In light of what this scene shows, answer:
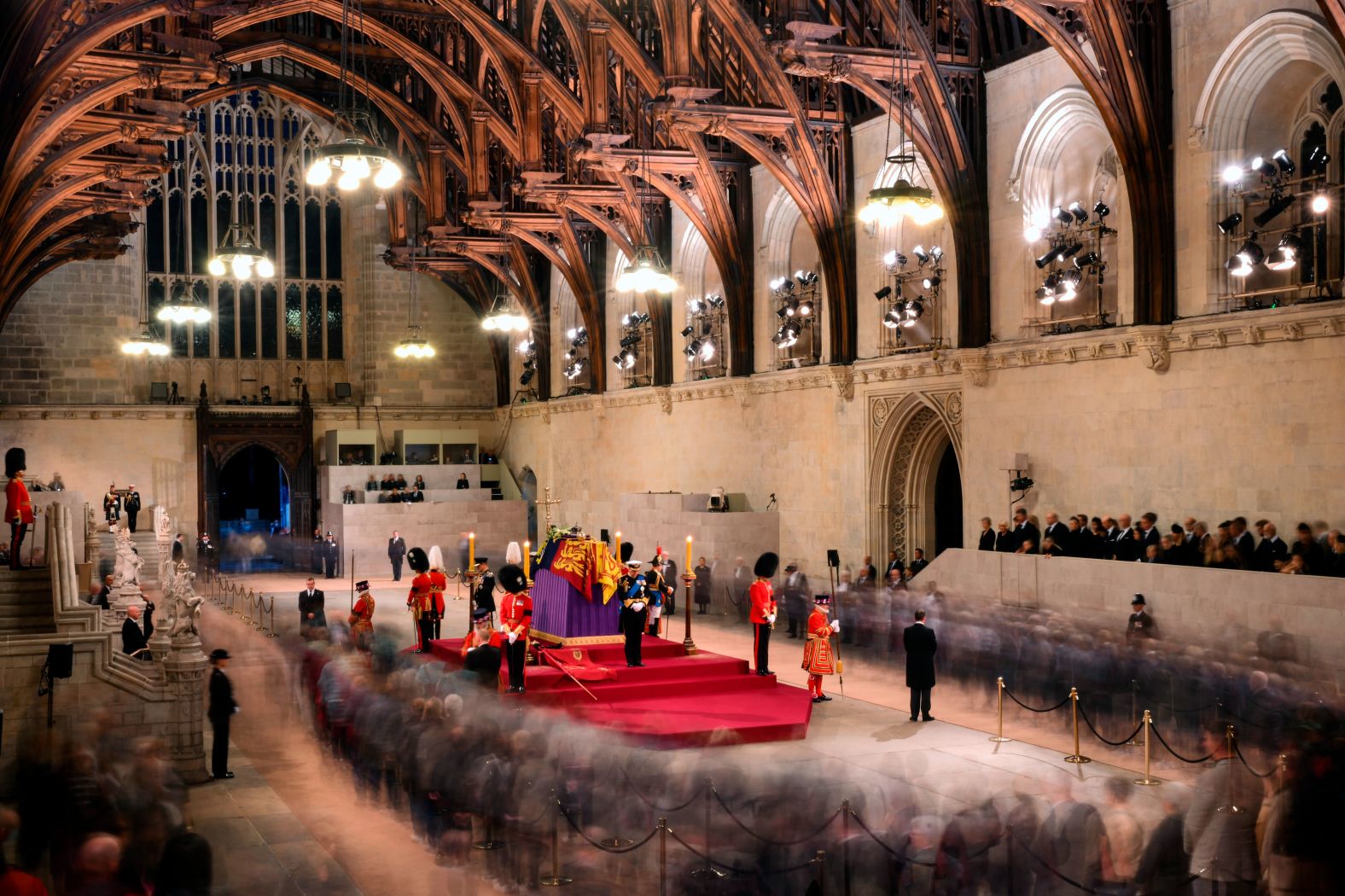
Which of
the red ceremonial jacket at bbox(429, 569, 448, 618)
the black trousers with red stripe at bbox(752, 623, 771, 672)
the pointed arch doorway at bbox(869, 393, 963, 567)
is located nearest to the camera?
the black trousers with red stripe at bbox(752, 623, 771, 672)

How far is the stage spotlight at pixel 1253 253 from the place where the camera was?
14.4 metres

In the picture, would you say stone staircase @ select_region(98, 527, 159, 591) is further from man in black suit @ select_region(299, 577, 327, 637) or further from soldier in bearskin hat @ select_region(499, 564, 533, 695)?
soldier in bearskin hat @ select_region(499, 564, 533, 695)

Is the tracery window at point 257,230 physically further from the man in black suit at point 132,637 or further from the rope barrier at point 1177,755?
the rope barrier at point 1177,755

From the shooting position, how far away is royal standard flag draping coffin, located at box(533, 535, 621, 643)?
14625mm

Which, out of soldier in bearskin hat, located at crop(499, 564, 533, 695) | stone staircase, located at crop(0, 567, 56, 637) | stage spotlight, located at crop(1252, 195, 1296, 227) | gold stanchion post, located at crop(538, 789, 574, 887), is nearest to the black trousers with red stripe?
soldier in bearskin hat, located at crop(499, 564, 533, 695)

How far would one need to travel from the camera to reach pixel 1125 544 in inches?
595

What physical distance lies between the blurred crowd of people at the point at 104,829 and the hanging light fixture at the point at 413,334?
19867 millimetres

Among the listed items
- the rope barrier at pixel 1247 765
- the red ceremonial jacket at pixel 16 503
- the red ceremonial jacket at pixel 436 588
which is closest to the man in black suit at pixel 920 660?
the rope barrier at pixel 1247 765

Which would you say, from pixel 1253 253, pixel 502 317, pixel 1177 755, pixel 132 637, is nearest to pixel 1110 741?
pixel 1177 755

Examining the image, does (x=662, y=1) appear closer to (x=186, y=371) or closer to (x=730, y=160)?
(x=730, y=160)

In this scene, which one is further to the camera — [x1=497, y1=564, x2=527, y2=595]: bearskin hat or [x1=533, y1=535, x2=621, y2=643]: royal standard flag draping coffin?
[x1=533, y1=535, x2=621, y2=643]: royal standard flag draping coffin

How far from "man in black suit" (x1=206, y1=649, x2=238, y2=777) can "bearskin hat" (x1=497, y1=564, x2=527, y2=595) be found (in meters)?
2.84

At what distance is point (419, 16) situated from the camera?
25.1m

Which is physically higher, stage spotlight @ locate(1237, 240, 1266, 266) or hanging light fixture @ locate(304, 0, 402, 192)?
hanging light fixture @ locate(304, 0, 402, 192)
